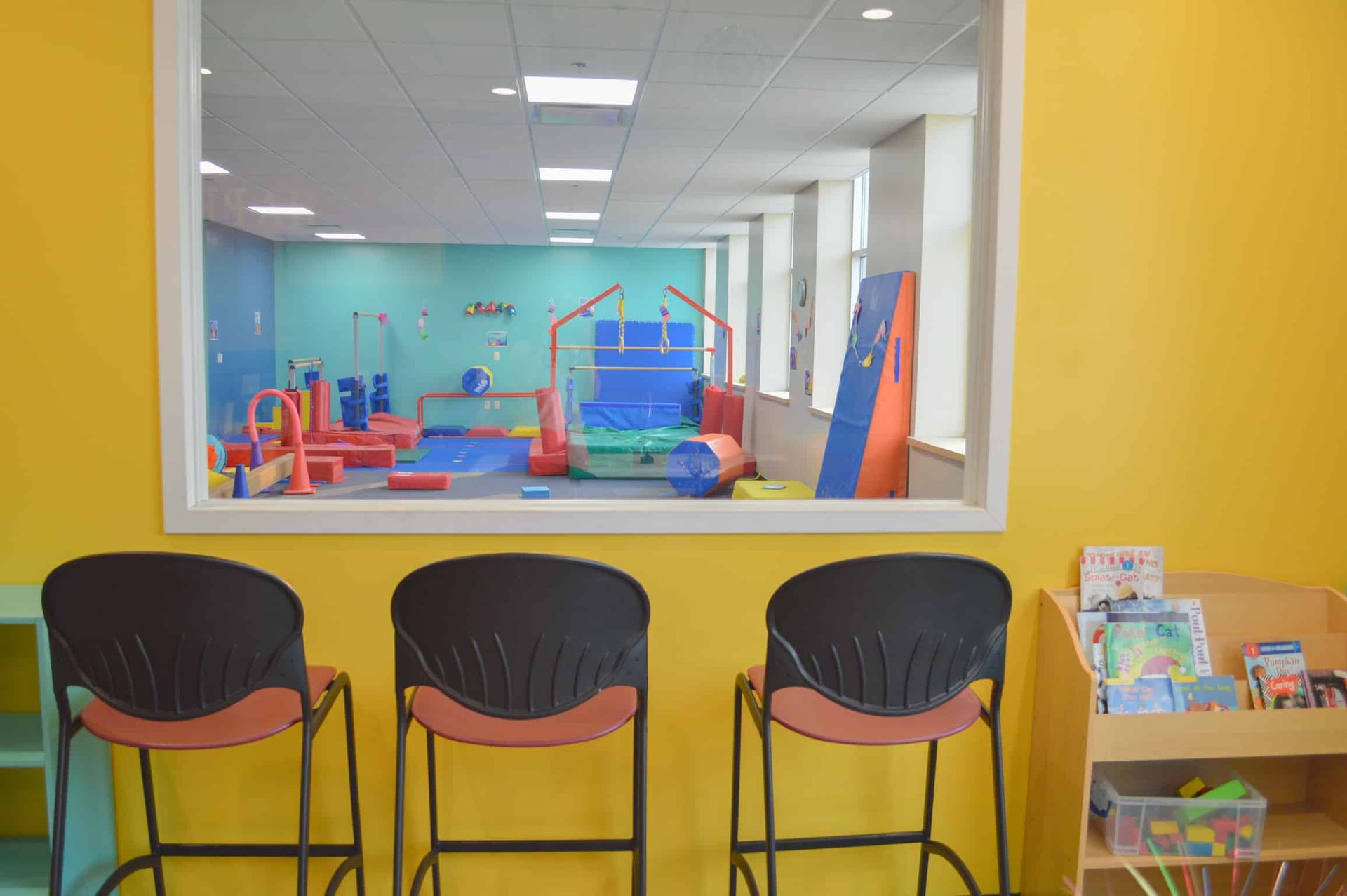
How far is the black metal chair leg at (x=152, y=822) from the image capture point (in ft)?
6.93

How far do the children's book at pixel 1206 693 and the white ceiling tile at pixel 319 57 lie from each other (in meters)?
2.54

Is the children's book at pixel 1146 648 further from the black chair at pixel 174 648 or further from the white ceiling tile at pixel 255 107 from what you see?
the white ceiling tile at pixel 255 107

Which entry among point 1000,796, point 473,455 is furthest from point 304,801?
point 1000,796

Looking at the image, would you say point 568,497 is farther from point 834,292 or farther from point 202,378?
point 834,292

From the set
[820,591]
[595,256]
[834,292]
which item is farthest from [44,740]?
[834,292]

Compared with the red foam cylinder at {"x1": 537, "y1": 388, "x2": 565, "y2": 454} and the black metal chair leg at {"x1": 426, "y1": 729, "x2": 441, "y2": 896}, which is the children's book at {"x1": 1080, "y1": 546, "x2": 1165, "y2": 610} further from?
the black metal chair leg at {"x1": 426, "y1": 729, "x2": 441, "y2": 896}

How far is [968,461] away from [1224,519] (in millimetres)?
676

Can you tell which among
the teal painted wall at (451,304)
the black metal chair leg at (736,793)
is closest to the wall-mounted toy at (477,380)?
the teal painted wall at (451,304)

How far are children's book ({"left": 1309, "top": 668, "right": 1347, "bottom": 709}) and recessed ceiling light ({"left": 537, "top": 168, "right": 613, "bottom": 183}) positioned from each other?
229 cm

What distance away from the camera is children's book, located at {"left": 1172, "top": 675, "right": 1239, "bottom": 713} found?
2.25m

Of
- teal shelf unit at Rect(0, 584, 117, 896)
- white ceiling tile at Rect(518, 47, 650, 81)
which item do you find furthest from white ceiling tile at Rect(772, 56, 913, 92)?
teal shelf unit at Rect(0, 584, 117, 896)

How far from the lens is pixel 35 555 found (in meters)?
2.23

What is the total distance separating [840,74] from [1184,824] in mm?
2235

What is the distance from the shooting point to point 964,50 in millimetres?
2490
